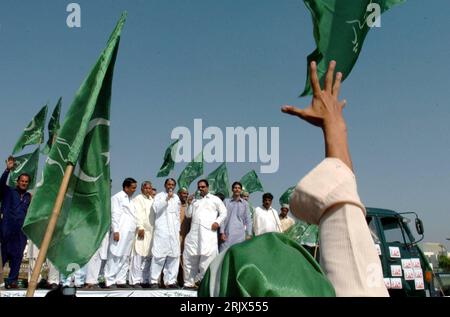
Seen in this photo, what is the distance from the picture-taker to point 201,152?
45.5 feet

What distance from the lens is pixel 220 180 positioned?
1508cm

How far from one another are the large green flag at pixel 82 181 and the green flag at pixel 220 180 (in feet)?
37.2

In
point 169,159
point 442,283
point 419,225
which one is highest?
point 169,159

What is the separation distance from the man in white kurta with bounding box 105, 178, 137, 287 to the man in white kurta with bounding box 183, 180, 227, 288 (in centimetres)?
105

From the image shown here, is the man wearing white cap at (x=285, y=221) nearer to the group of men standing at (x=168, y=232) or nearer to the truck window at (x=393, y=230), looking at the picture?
the group of men standing at (x=168, y=232)

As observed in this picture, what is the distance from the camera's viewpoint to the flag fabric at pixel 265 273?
2.79 feet

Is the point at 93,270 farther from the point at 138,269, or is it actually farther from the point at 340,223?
the point at 340,223

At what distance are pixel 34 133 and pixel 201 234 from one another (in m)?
4.35

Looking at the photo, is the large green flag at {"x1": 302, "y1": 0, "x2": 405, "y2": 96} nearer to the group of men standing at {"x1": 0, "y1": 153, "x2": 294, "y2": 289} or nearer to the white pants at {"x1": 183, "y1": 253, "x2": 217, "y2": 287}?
the group of men standing at {"x1": 0, "y1": 153, "x2": 294, "y2": 289}

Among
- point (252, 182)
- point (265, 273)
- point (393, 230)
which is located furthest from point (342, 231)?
point (252, 182)

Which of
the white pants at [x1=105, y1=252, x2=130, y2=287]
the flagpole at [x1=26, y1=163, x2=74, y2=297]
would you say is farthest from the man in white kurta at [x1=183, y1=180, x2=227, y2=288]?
the flagpole at [x1=26, y1=163, x2=74, y2=297]

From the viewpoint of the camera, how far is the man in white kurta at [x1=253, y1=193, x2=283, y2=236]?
1000 centimetres

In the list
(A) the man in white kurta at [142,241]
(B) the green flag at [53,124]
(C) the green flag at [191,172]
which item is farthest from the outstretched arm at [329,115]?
(C) the green flag at [191,172]
